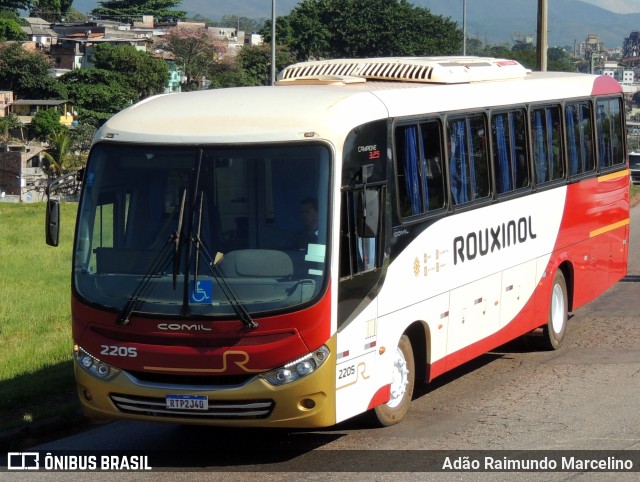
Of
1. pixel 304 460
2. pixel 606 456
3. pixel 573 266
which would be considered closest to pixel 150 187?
pixel 304 460

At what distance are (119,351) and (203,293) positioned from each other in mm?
764

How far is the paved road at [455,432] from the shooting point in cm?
835

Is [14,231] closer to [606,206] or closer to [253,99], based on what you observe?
[606,206]

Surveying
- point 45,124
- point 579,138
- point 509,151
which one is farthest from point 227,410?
point 45,124

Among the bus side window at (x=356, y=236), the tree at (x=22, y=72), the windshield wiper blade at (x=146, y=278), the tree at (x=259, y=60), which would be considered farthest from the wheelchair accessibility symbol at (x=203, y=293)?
the tree at (x=22, y=72)

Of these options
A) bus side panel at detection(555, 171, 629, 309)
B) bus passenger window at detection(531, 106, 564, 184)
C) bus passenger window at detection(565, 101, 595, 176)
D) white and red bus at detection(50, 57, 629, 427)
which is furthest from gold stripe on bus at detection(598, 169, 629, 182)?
white and red bus at detection(50, 57, 629, 427)

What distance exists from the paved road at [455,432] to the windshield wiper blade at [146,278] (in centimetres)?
114

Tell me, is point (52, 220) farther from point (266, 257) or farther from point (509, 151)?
point (509, 151)

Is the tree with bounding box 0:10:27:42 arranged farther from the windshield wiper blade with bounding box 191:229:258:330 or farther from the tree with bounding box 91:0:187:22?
the windshield wiper blade with bounding box 191:229:258:330

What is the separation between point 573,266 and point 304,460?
18.9 feet

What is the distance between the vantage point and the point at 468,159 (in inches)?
419

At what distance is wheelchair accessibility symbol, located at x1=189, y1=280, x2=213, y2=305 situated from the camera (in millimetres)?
8070

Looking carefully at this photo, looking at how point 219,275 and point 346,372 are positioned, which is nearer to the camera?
point 219,275

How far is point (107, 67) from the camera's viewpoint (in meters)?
103
